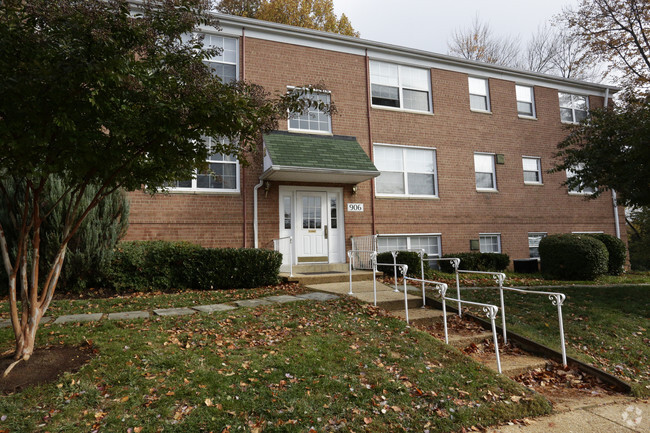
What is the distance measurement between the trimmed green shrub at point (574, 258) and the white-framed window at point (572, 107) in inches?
277

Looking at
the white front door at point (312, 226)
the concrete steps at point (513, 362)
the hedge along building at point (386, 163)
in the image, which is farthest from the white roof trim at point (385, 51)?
the concrete steps at point (513, 362)

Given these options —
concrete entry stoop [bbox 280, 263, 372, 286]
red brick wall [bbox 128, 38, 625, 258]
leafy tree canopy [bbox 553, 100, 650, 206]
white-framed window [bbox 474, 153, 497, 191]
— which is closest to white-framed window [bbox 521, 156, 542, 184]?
red brick wall [bbox 128, 38, 625, 258]

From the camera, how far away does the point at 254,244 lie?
11.3m

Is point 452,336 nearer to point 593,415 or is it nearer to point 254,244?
point 593,415

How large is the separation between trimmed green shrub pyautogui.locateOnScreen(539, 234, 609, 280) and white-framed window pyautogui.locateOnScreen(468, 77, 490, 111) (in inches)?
225

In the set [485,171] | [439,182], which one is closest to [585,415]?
[439,182]

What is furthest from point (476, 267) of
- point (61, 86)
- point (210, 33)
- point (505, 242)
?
point (61, 86)

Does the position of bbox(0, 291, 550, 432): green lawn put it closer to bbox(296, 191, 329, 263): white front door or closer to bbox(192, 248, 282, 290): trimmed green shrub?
bbox(192, 248, 282, 290): trimmed green shrub

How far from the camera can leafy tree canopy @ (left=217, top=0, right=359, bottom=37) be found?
821 inches

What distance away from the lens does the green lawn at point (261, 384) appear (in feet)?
10.2

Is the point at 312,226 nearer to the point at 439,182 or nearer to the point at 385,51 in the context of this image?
the point at 439,182

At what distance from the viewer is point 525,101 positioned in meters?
16.0

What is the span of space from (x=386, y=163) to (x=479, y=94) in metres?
5.16

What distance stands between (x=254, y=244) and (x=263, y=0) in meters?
15.9
